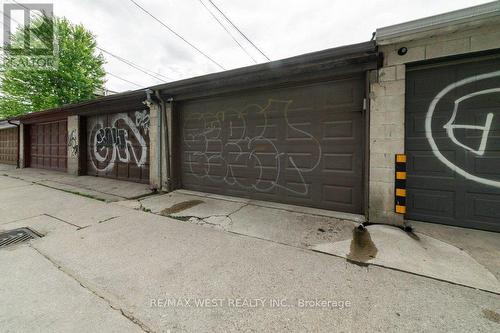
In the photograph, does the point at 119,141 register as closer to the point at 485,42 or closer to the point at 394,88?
the point at 394,88

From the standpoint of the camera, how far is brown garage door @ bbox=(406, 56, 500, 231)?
3.27 meters

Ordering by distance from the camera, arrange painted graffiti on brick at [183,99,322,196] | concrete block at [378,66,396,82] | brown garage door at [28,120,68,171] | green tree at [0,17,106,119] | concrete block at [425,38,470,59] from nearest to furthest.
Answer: concrete block at [425,38,470,59], concrete block at [378,66,396,82], painted graffiti on brick at [183,99,322,196], brown garage door at [28,120,68,171], green tree at [0,17,106,119]

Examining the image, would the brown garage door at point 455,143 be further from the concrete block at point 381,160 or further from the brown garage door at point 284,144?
the brown garage door at point 284,144

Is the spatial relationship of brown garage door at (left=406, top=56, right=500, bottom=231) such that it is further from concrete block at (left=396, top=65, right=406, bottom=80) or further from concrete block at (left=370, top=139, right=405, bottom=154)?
concrete block at (left=370, top=139, right=405, bottom=154)

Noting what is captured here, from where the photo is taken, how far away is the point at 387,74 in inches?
143

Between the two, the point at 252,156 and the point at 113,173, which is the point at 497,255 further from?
the point at 113,173

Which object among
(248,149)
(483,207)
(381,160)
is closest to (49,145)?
(248,149)

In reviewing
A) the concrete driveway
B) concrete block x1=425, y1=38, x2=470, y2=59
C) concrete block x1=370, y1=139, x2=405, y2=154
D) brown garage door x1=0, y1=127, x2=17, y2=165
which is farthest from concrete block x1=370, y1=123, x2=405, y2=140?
brown garage door x1=0, y1=127, x2=17, y2=165

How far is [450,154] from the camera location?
3.49 metres

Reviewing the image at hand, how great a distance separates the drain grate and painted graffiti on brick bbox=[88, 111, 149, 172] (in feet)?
13.1

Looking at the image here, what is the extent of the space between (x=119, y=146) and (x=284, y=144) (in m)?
6.75

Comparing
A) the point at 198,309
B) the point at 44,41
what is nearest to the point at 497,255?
the point at 198,309

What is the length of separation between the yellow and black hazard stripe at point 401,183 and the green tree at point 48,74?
23.7 meters

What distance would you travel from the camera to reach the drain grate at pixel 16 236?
3138 millimetres
